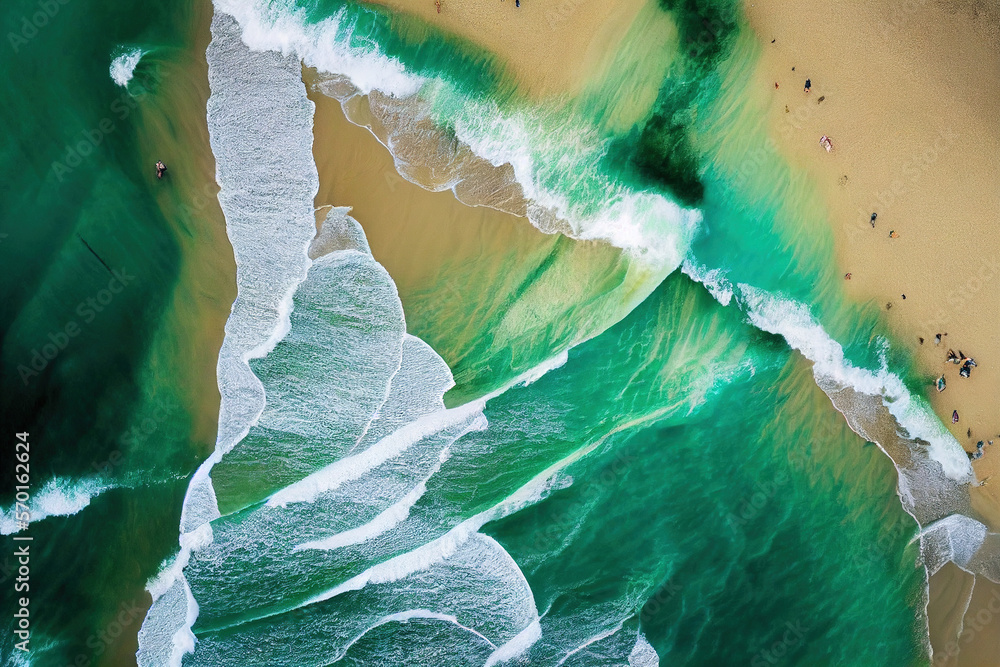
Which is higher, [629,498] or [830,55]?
[830,55]

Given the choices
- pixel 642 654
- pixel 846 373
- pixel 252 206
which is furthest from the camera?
pixel 846 373

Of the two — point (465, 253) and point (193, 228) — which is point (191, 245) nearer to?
point (193, 228)

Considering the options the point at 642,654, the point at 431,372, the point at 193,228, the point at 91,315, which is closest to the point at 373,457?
the point at 431,372

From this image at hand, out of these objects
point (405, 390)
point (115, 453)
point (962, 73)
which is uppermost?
point (962, 73)

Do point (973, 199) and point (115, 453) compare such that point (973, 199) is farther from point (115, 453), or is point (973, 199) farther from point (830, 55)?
point (115, 453)

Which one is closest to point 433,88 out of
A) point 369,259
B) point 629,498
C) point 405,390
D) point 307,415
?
point 369,259

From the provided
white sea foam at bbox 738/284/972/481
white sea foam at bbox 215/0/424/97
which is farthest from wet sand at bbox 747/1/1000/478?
white sea foam at bbox 215/0/424/97

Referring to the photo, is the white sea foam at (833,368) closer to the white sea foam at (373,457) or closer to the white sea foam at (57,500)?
the white sea foam at (373,457)
